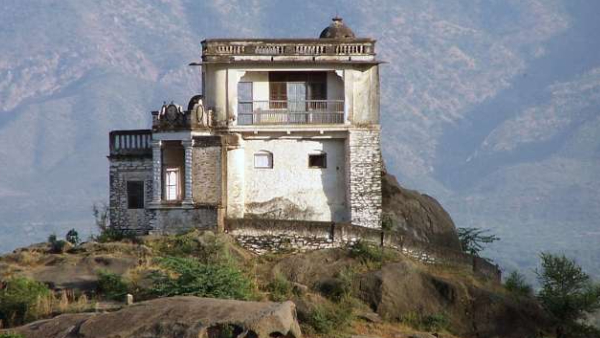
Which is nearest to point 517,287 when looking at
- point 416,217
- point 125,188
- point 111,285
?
point 416,217

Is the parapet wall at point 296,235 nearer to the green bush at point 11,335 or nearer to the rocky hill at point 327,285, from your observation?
the rocky hill at point 327,285

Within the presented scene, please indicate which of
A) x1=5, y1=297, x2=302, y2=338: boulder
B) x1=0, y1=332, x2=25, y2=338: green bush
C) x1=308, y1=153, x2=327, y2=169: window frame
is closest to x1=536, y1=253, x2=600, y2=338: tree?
x1=308, y1=153, x2=327, y2=169: window frame

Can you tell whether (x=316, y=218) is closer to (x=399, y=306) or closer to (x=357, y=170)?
(x=357, y=170)

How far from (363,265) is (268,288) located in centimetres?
485

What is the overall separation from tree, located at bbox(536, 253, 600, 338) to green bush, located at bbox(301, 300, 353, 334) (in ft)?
32.3

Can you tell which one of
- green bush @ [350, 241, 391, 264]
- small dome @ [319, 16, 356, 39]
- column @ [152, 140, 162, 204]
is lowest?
green bush @ [350, 241, 391, 264]

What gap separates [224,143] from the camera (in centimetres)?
6388

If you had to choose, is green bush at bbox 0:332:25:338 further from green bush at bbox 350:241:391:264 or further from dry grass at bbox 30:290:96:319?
green bush at bbox 350:241:391:264

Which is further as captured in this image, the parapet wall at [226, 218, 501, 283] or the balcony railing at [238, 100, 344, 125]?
the balcony railing at [238, 100, 344, 125]

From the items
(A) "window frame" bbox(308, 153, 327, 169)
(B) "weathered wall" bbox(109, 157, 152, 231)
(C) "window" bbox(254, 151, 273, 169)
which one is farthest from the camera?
(A) "window frame" bbox(308, 153, 327, 169)

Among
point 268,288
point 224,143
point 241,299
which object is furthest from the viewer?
point 224,143

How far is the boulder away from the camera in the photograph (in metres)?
47.0

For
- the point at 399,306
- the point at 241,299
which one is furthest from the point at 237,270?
the point at 399,306

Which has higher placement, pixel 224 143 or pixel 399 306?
pixel 224 143
